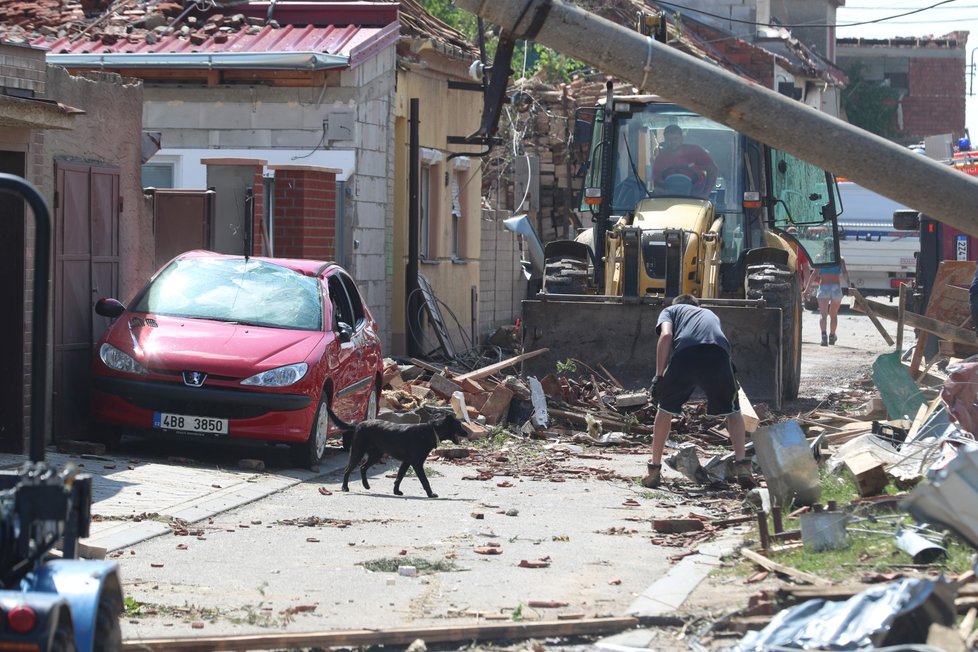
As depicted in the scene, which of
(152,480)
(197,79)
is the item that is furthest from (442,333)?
(152,480)

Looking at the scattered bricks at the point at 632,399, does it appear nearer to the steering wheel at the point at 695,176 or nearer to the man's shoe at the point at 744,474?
the steering wheel at the point at 695,176

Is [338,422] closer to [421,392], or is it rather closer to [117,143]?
[117,143]

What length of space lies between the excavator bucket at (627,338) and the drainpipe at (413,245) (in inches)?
192

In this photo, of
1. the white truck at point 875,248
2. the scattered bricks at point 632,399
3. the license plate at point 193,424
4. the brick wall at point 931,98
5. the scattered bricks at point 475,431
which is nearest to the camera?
the license plate at point 193,424

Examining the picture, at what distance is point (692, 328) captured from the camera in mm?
12133

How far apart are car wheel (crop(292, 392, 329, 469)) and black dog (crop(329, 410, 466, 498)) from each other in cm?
65

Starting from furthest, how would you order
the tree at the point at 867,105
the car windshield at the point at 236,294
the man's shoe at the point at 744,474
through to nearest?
the tree at the point at 867,105 → the car windshield at the point at 236,294 → the man's shoe at the point at 744,474

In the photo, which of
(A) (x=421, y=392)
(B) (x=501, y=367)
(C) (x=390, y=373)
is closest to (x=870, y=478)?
(A) (x=421, y=392)

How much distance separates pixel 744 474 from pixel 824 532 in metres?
3.54

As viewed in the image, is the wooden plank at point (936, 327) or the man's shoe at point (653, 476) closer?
the man's shoe at point (653, 476)

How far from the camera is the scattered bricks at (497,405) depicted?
1527 centimetres

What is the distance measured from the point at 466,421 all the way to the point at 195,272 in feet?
10.5

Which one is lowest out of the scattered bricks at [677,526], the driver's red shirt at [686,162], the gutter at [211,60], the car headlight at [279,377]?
the scattered bricks at [677,526]

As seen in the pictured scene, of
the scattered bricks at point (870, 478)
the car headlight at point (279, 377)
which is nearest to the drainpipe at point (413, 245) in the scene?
the car headlight at point (279, 377)
